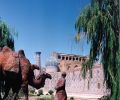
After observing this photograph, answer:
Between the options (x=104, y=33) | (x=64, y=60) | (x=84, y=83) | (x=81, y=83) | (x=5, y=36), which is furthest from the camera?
(x=64, y=60)

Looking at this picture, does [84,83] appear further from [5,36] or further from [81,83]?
[5,36]

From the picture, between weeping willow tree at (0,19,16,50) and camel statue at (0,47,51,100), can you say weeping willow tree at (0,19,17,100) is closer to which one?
weeping willow tree at (0,19,16,50)

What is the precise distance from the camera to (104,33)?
50.1ft

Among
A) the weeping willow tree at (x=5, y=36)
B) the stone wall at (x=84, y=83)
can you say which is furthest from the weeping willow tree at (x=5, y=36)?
the stone wall at (x=84, y=83)

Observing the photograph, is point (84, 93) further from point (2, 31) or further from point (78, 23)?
point (78, 23)

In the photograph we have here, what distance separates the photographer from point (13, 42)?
66.3 ft

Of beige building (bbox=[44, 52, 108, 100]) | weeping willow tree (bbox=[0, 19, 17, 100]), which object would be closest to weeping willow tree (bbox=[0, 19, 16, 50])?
weeping willow tree (bbox=[0, 19, 17, 100])

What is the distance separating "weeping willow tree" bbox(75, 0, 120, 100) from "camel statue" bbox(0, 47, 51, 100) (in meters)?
4.00

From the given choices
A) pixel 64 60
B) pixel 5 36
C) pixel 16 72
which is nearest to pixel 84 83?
pixel 5 36

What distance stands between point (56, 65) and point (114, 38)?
181ft

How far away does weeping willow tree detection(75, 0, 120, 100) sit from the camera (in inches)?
583

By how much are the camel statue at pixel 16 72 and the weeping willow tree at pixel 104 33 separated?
3997 mm

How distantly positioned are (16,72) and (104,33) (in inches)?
205

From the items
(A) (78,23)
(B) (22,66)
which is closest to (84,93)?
(A) (78,23)
